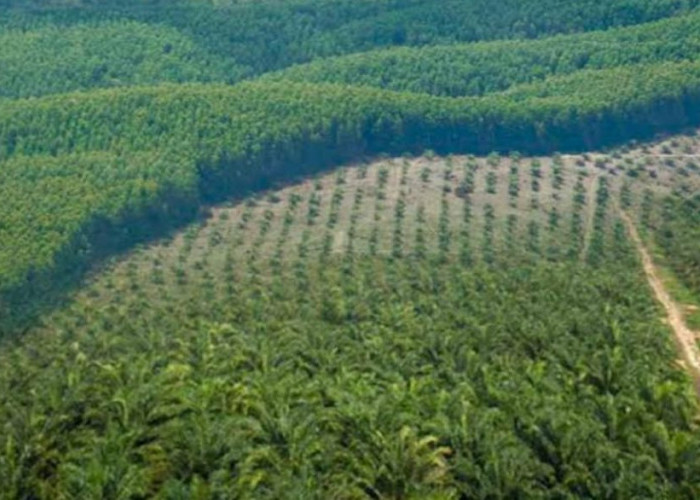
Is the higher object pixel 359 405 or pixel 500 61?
pixel 359 405

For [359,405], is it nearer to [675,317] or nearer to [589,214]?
[675,317]

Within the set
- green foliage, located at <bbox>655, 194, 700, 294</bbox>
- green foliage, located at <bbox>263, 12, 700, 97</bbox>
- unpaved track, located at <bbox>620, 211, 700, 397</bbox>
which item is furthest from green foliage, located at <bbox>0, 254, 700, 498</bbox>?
green foliage, located at <bbox>263, 12, 700, 97</bbox>

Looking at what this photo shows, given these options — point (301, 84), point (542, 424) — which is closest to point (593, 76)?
point (301, 84)

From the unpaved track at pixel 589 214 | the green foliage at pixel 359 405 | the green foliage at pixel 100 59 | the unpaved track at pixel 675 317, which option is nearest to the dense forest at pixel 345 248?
the green foliage at pixel 359 405

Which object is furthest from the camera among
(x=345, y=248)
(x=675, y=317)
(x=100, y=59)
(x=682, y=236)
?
(x=100, y=59)

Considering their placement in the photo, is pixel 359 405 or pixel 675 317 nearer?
pixel 359 405

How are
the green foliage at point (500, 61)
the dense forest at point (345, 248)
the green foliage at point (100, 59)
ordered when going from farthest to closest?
the green foliage at point (100, 59)
the green foliage at point (500, 61)
the dense forest at point (345, 248)

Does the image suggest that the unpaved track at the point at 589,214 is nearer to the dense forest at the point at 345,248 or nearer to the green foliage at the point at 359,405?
the dense forest at the point at 345,248

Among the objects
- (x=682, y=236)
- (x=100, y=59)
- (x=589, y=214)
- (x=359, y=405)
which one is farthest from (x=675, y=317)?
(x=100, y=59)
